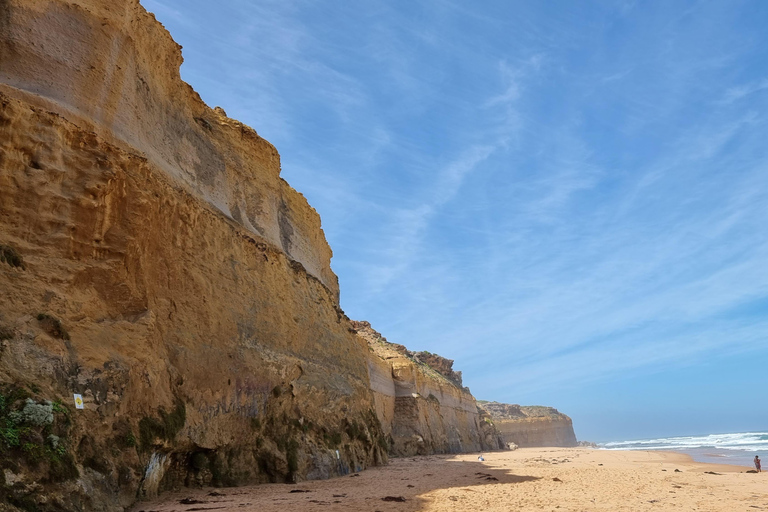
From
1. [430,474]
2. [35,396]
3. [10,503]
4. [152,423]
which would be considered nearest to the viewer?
[10,503]

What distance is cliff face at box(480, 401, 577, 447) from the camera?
2911 inches

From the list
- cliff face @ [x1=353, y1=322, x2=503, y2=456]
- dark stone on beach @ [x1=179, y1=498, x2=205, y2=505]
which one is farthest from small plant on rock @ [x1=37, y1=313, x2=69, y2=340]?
cliff face @ [x1=353, y1=322, x2=503, y2=456]

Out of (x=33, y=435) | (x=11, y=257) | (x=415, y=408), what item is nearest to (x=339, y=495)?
(x=33, y=435)

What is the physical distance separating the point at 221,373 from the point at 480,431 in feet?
134

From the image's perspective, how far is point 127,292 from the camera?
913 cm

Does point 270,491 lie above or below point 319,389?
below

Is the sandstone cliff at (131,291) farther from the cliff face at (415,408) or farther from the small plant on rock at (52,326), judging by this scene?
the cliff face at (415,408)

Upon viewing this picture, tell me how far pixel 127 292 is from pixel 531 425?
76.5m

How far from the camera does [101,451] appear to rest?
7555mm

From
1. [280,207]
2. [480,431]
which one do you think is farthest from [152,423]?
[480,431]

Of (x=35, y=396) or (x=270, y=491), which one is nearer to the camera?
(x=35, y=396)

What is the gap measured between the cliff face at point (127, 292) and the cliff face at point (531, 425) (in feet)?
202

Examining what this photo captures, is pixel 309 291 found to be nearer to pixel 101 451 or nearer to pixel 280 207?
pixel 280 207

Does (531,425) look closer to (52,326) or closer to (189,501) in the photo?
(189,501)
